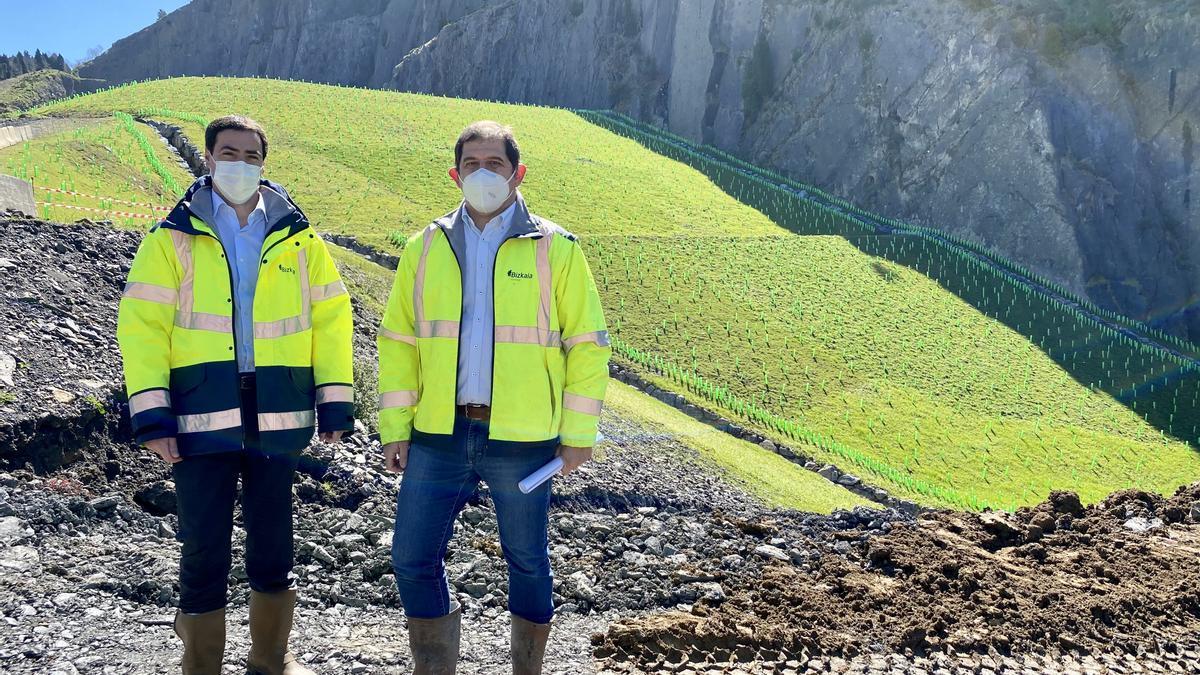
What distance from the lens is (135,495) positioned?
753 cm

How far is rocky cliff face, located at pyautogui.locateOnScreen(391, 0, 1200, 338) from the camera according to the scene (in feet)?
131

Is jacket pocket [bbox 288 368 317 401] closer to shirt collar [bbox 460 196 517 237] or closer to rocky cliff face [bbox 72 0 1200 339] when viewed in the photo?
shirt collar [bbox 460 196 517 237]

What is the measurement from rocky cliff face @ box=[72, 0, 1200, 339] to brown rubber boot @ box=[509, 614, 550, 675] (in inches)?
1561

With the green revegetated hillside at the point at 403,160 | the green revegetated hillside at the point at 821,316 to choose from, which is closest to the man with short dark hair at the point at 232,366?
the green revegetated hillside at the point at 821,316

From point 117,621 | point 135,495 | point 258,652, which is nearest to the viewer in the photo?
point 258,652

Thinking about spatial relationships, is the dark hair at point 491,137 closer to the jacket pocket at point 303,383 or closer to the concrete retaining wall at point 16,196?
the jacket pocket at point 303,383

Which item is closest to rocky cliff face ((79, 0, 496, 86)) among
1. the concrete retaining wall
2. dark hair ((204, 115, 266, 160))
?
the concrete retaining wall

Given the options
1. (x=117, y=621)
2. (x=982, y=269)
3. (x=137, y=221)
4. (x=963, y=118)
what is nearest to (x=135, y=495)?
(x=117, y=621)

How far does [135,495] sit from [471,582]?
113 inches

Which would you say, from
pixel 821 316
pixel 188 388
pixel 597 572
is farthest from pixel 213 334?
pixel 821 316

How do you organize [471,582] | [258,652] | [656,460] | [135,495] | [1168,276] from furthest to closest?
[1168,276]
[656,460]
[135,495]
[471,582]
[258,652]

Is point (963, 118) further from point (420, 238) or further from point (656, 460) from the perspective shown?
point (420, 238)

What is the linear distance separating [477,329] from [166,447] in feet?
4.82

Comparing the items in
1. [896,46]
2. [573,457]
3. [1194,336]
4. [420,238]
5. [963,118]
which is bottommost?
[1194,336]
